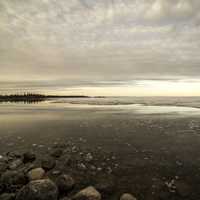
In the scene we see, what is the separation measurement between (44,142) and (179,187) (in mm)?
7272

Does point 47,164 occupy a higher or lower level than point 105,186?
higher

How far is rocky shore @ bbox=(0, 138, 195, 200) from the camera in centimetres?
436

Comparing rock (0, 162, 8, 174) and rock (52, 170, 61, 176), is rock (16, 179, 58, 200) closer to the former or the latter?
rock (52, 170, 61, 176)

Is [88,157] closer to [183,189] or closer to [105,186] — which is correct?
[105,186]

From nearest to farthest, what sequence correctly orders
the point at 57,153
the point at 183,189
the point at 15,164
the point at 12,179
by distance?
the point at 183,189, the point at 12,179, the point at 15,164, the point at 57,153

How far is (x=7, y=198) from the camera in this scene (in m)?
4.27

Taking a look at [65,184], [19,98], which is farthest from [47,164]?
[19,98]

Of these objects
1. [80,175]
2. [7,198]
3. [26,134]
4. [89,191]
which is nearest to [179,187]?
[89,191]

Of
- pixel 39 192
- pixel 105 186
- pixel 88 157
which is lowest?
pixel 105 186

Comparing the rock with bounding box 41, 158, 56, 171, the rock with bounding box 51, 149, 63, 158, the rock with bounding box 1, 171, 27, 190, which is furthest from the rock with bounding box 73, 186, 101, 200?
the rock with bounding box 51, 149, 63, 158

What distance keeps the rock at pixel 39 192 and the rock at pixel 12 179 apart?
29.6 inches

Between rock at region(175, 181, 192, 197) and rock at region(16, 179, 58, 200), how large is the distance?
3519 mm

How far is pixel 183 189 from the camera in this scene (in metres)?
4.80

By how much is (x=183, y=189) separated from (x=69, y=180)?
11.3ft
